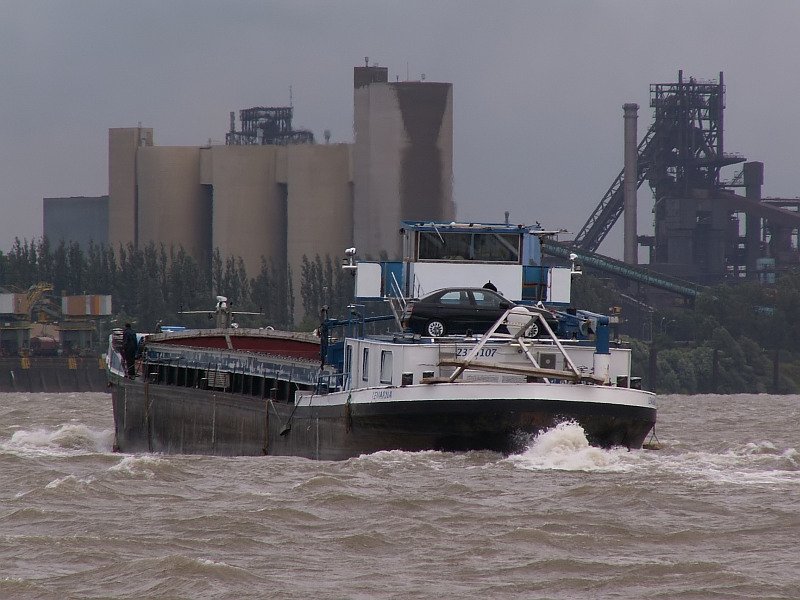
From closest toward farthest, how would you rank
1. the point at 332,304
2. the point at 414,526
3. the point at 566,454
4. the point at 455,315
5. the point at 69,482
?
the point at 414,526 → the point at 69,482 → the point at 566,454 → the point at 455,315 → the point at 332,304

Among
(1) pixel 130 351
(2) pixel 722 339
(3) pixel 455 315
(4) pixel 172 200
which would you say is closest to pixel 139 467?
(3) pixel 455 315

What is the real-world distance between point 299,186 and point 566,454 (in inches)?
5516

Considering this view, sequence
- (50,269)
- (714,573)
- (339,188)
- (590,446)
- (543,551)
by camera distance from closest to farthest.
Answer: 1. (714,573)
2. (543,551)
3. (590,446)
4. (339,188)
5. (50,269)

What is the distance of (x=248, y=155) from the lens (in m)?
179

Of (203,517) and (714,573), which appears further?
(203,517)

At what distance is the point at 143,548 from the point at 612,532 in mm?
7607

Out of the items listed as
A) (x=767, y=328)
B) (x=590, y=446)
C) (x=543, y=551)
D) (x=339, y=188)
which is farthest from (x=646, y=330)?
(x=543, y=551)

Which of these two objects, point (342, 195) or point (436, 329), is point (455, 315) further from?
point (342, 195)

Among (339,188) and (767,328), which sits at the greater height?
(339,188)

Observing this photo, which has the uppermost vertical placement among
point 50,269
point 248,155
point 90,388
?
point 248,155

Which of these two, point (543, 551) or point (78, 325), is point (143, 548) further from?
point (78, 325)

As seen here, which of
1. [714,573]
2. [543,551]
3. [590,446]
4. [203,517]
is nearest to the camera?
[714,573]

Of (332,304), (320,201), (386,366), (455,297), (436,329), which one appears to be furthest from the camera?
(332,304)

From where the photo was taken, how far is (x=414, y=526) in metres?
26.8
